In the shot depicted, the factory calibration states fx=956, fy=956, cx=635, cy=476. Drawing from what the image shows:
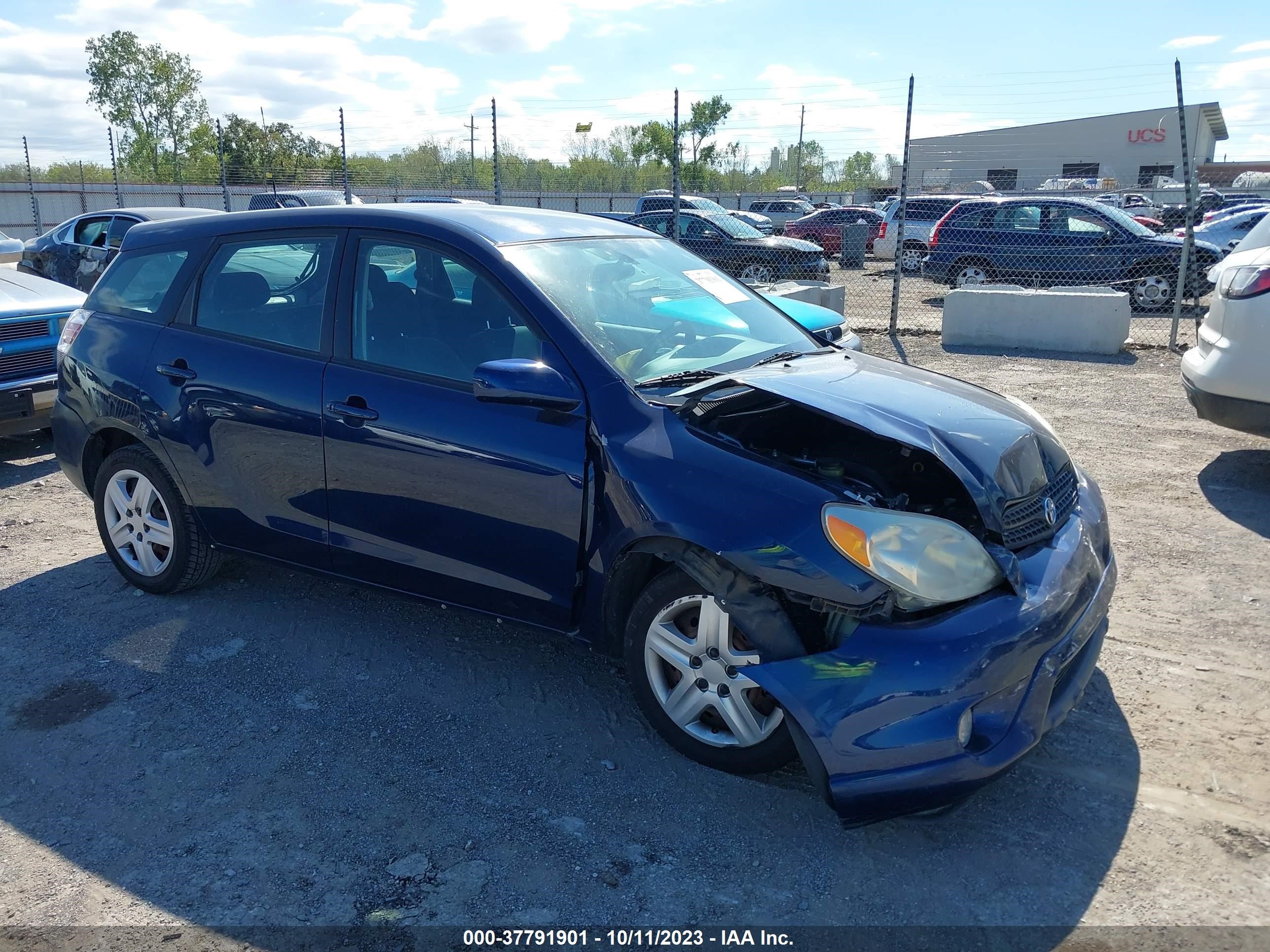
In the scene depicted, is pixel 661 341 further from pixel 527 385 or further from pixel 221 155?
pixel 221 155

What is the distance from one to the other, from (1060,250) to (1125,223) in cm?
96

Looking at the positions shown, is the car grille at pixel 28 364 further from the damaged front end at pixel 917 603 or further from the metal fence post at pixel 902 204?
the metal fence post at pixel 902 204

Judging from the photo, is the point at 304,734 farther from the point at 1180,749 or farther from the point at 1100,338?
the point at 1100,338

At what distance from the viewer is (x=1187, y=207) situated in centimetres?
1028

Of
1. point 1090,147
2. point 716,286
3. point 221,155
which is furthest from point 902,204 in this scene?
point 1090,147

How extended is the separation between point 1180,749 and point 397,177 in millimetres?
28668

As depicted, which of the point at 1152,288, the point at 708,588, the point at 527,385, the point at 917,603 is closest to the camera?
the point at 917,603

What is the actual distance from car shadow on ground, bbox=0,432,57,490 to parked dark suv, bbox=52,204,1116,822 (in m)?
2.61

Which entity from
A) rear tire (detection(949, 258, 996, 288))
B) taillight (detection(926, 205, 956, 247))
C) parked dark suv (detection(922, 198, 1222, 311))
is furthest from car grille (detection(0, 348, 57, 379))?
taillight (detection(926, 205, 956, 247))

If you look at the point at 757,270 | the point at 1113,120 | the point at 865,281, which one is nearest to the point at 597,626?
the point at 757,270

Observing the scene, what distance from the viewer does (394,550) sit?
3.65 metres

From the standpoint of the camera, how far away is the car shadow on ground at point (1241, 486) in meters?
5.29

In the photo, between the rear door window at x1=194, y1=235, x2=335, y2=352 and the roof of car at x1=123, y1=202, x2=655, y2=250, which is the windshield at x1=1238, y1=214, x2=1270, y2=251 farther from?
the rear door window at x1=194, y1=235, x2=335, y2=352

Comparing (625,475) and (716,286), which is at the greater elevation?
(716,286)
